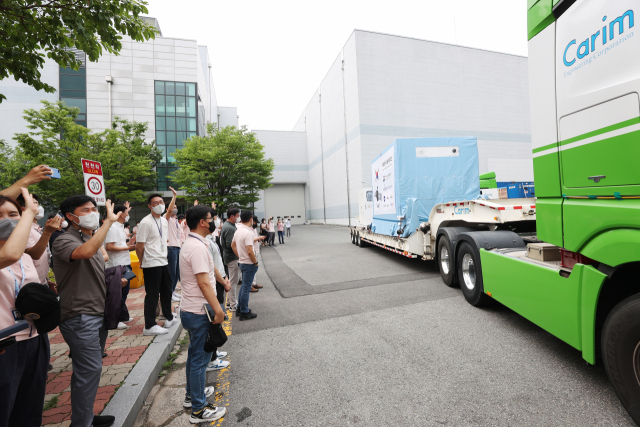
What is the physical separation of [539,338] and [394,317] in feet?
6.12

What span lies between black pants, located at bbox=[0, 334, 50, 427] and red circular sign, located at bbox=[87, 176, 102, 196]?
4.16 m

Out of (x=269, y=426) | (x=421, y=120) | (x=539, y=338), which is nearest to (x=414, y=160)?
(x=539, y=338)

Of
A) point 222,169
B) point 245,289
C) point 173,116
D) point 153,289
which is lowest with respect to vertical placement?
point 245,289

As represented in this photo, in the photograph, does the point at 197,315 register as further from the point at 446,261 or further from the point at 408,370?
Result: the point at 446,261

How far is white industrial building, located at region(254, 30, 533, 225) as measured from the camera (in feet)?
101

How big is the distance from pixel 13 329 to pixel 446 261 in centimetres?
647

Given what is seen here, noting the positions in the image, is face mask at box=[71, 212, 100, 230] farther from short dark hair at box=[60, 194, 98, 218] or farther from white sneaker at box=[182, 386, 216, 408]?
white sneaker at box=[182, 386, 216, 408]

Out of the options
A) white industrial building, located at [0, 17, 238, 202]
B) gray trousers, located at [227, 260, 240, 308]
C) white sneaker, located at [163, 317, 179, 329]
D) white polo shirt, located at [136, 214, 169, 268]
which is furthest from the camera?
white industrial building, located at [0, 17, 238, 202]

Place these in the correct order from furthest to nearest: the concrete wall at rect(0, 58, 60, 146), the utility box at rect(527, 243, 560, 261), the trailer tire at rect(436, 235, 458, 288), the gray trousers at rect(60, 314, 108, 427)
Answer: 1. the concrete wall at rect(0, 58, 60, 146)
2. the trailer tire at rect(436, 235, 458, 288)
3. the utility box at rect(527, 243, 560, 261)
4. the gray trousers at rect(60, 314, 108, 427)

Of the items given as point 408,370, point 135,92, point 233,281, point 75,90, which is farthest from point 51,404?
point 75,90

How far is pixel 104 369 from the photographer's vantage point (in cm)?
343

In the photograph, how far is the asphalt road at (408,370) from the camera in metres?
2.55

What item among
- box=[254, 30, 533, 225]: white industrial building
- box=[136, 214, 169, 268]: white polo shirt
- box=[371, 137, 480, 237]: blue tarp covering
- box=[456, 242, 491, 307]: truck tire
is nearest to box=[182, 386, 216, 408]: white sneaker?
box=[136, 214, 169, 268]: white polo shirt

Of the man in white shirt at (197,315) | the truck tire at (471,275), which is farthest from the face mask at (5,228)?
the truck tire at (471,275)
